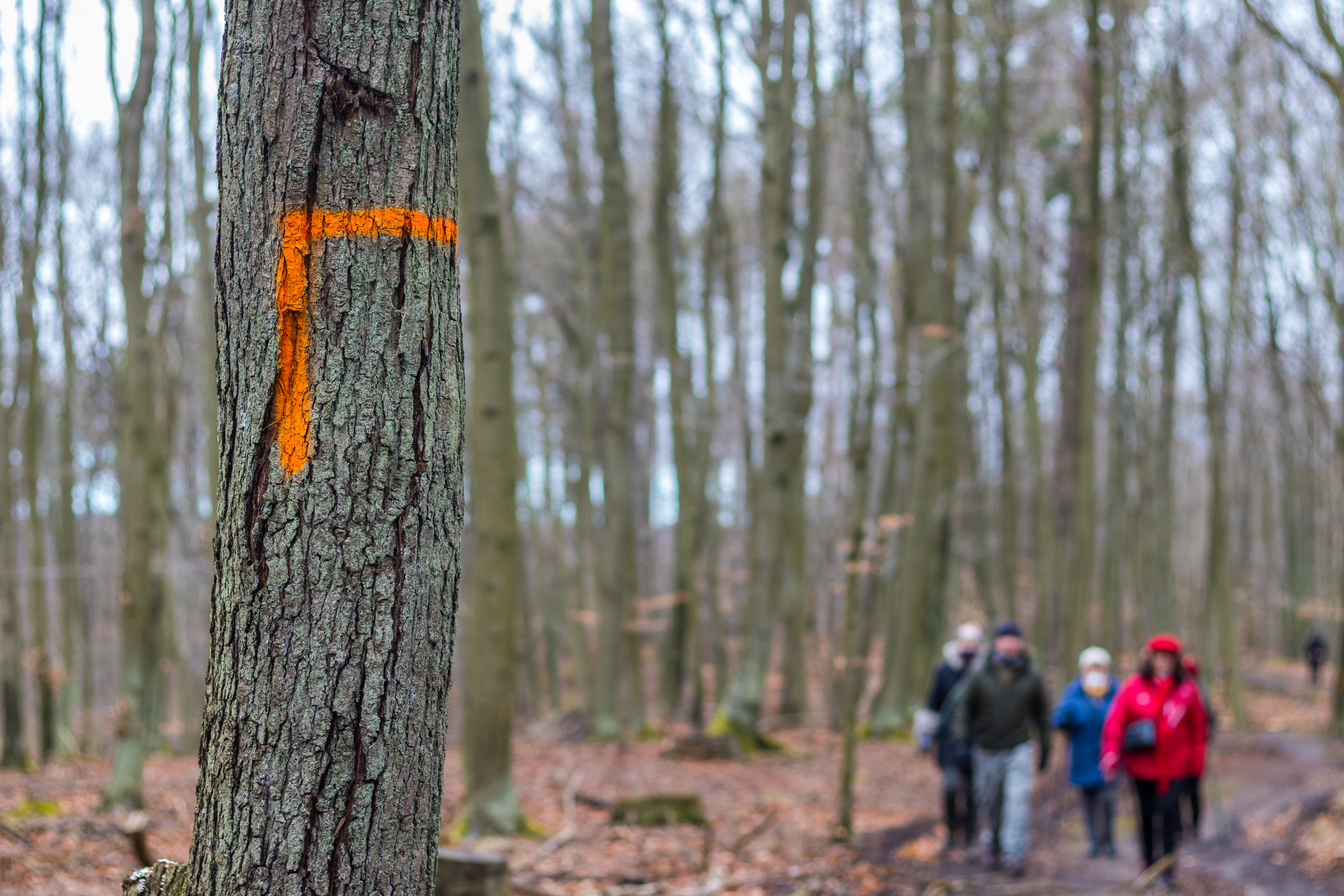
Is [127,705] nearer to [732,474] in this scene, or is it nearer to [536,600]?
[536,600]

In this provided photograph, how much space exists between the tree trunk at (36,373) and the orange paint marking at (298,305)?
1074cm

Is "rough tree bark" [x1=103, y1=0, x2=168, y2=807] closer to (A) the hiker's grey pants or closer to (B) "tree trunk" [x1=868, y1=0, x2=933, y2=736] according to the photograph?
(A) the hiker's grey pants

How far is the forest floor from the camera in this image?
6.48 meters

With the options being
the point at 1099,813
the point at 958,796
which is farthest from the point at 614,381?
the point at 1099,813

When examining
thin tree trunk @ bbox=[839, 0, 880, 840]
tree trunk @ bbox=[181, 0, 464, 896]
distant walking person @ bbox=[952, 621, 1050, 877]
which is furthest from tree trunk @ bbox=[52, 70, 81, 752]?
tree trunk @ bbox=[181, 0, 464, 896]

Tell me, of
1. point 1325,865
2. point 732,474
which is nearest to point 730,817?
point 1325,865

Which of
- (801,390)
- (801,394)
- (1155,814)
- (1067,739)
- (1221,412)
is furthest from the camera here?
(1221,412)

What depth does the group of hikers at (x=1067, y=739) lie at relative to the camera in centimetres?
721

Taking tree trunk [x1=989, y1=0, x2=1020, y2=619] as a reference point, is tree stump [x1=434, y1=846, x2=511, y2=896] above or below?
below

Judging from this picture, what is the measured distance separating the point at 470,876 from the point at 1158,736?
468 centimetres

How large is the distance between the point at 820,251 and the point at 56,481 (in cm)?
1498

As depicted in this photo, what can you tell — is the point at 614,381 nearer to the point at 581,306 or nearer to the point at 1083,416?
the point at 581,306

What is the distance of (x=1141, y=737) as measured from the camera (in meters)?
7.11

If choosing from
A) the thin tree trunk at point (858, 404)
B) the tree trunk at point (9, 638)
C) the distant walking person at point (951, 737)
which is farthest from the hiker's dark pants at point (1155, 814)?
the tree trunk at point (9, 638)
